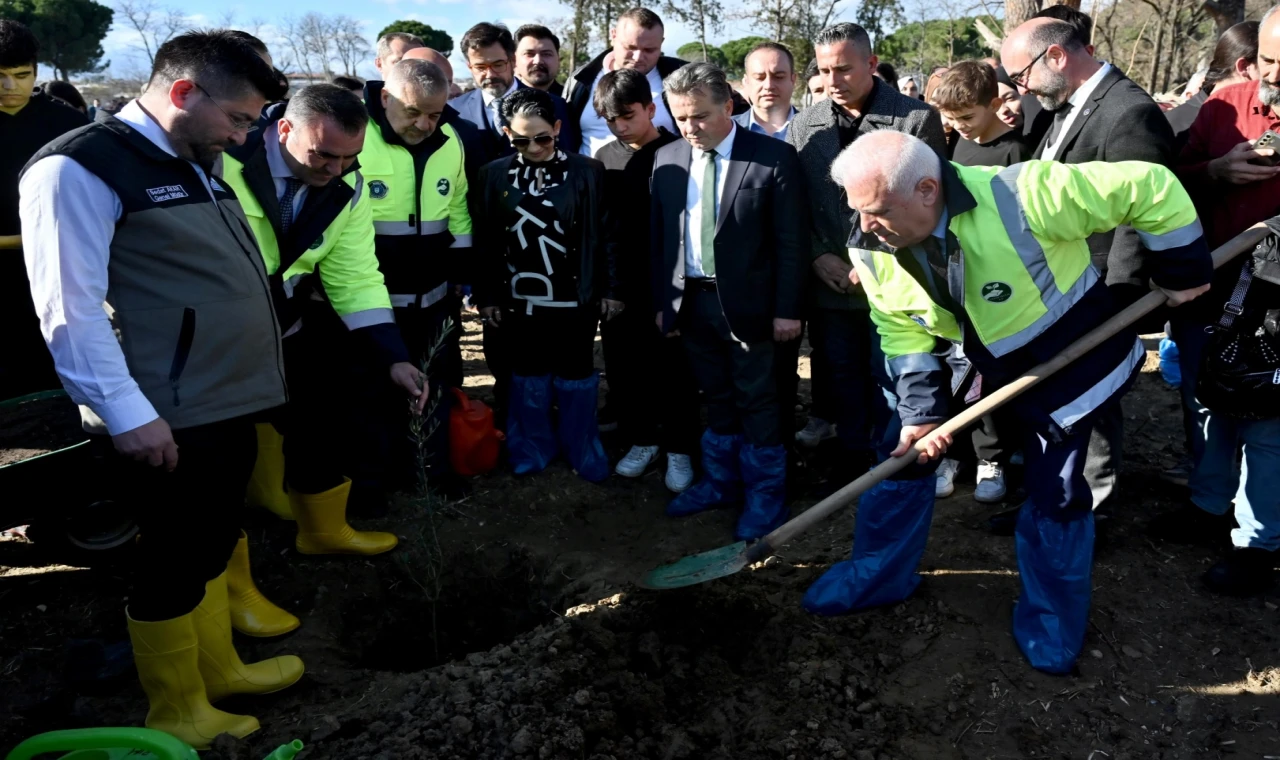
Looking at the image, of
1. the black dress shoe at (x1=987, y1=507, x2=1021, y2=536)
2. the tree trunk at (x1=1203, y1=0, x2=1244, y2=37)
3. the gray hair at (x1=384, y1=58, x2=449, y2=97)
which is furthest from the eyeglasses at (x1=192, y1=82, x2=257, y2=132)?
the tree trunk at (x1=1203, y1=0, x2=1244, y2=37)

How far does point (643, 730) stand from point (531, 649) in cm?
54

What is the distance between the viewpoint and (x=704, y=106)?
416cm

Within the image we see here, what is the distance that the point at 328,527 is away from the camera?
4.24 m

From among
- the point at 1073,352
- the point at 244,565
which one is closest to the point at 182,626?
the point at 244,565

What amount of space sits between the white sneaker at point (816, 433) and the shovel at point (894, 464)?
1855mm

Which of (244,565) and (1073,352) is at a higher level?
(1073,352)

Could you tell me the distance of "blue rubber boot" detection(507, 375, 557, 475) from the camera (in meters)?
5.14

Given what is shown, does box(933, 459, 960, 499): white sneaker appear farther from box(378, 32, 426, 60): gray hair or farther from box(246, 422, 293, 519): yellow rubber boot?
box(378, 32, 426, 60): gray hair

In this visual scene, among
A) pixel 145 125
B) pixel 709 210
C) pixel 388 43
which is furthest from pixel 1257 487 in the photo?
pixel 388 43

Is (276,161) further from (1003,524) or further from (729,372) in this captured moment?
(1003,524)

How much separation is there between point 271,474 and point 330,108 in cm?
209

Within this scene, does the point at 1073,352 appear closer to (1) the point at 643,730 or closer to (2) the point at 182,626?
(1) the point at 643,730

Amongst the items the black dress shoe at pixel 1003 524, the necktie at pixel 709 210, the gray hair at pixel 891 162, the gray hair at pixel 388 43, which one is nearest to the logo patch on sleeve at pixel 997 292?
the gray hair at pixel 891 162

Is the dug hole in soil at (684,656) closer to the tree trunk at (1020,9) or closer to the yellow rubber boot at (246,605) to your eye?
the yellow rubber boot at (246,605)
